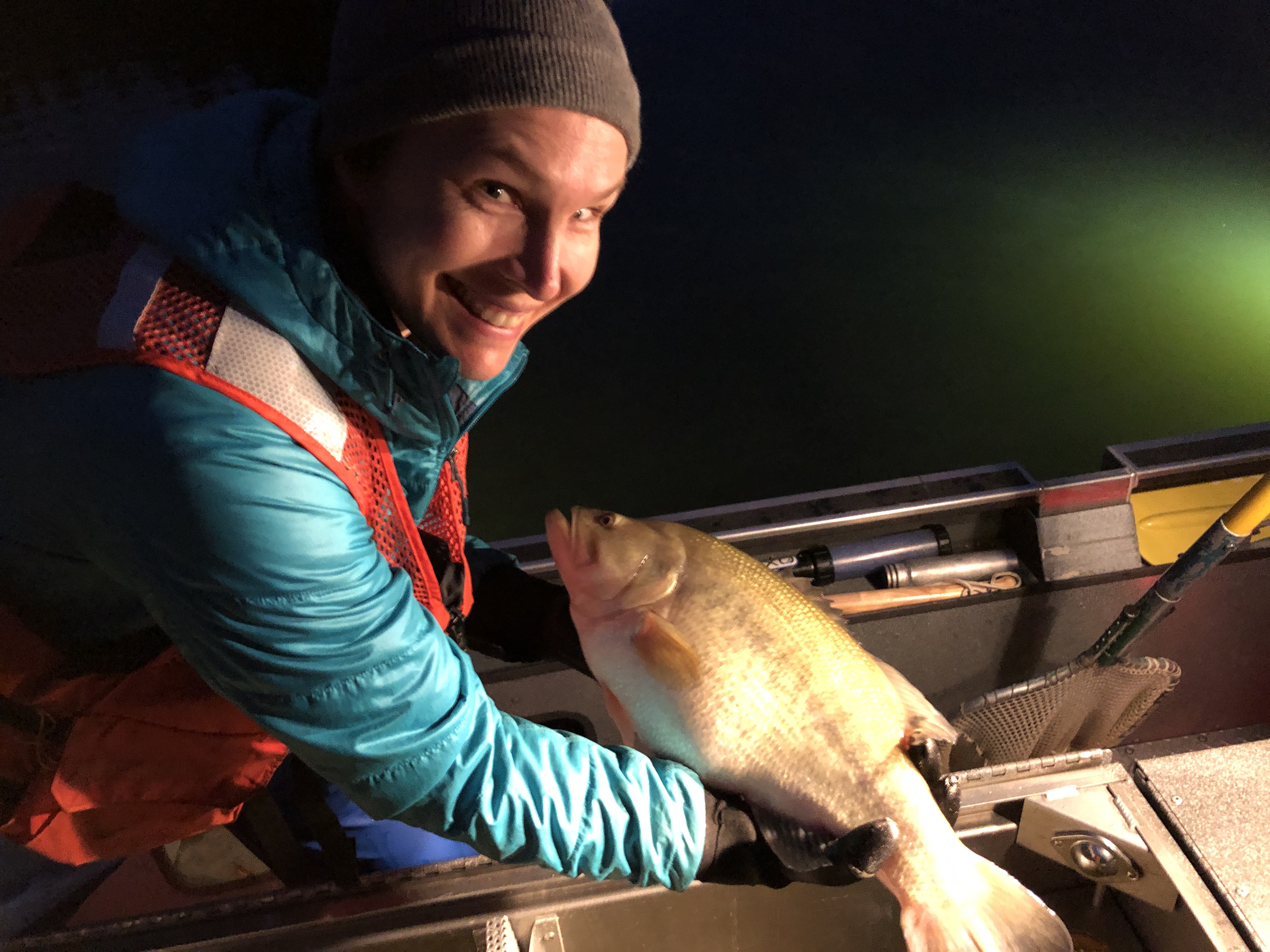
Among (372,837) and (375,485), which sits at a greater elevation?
(375,485)

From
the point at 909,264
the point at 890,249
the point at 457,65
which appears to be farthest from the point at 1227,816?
the point at 890,249

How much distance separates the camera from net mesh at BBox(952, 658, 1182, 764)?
6.67 ft

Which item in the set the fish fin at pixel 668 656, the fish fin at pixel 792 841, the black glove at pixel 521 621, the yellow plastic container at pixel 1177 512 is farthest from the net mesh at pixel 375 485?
the yellow plastic container at pixel 1177 512

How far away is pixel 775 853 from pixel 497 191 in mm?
1210

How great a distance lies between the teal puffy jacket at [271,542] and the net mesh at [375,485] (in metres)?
0.03

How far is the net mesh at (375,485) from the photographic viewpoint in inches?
41.8

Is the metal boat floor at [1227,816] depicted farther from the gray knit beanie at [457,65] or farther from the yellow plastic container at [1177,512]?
the gray knit beanie at [457,65]

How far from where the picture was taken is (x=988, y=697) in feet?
6.75

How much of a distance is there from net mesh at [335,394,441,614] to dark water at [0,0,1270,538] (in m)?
2.88

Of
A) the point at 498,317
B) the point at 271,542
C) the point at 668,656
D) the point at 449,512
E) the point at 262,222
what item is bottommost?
the point at 449,512

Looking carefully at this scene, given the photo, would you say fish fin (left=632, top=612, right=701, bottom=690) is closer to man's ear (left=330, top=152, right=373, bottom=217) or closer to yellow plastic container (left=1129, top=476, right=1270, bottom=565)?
man's ear (left=330, top=152, right=373, bottom=217)

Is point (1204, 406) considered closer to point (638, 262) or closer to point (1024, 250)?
point (1024, 250)

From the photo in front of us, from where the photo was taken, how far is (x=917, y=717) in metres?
1.48

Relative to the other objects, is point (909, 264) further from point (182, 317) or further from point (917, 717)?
point (182, 317)
